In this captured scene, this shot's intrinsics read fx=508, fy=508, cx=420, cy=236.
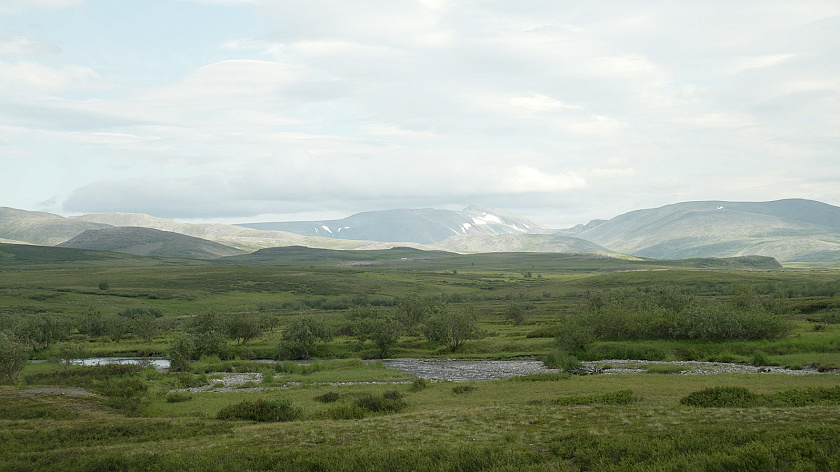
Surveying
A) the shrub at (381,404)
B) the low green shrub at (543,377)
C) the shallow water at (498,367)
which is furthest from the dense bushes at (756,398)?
the shallow water at (498,367)

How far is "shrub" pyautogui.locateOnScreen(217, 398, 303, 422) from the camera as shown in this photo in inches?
1475

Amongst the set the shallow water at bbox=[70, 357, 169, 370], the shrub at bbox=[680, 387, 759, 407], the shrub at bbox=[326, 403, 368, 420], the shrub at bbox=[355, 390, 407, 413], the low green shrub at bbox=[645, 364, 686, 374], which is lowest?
the shallow water at bbox=[70, 357, 169, 370]

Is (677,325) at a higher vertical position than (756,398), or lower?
lower

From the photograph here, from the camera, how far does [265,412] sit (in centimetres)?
3791

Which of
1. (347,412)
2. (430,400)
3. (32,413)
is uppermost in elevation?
(32,413)

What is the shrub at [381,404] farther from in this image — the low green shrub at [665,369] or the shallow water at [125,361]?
the shallow water at [125,361]

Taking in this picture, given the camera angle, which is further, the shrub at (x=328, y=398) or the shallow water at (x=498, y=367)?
the shallow water at (x=498, y=367)

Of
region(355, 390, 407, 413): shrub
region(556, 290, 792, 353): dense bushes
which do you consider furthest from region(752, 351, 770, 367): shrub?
region(355, 390, 407, 413): shrub

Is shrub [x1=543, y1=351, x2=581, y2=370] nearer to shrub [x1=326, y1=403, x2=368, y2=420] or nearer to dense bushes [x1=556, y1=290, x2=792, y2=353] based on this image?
dense bushes [x1=556, y1=290, x2=792, y2=353]

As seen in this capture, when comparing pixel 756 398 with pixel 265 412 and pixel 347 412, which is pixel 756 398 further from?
pixel 265 412

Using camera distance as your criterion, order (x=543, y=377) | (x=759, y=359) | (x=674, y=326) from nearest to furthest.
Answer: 1. (x=543, y=377)
2. (x=759, y=359)
3. (x=674, y=326)

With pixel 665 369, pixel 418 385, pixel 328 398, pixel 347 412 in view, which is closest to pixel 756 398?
pixel 665 369

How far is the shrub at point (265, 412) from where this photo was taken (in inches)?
1475

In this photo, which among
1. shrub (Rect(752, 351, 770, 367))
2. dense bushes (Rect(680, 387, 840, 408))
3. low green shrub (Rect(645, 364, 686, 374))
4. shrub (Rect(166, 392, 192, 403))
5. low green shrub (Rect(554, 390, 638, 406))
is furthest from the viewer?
shrub (Rect(752, 351, 770, 367))
